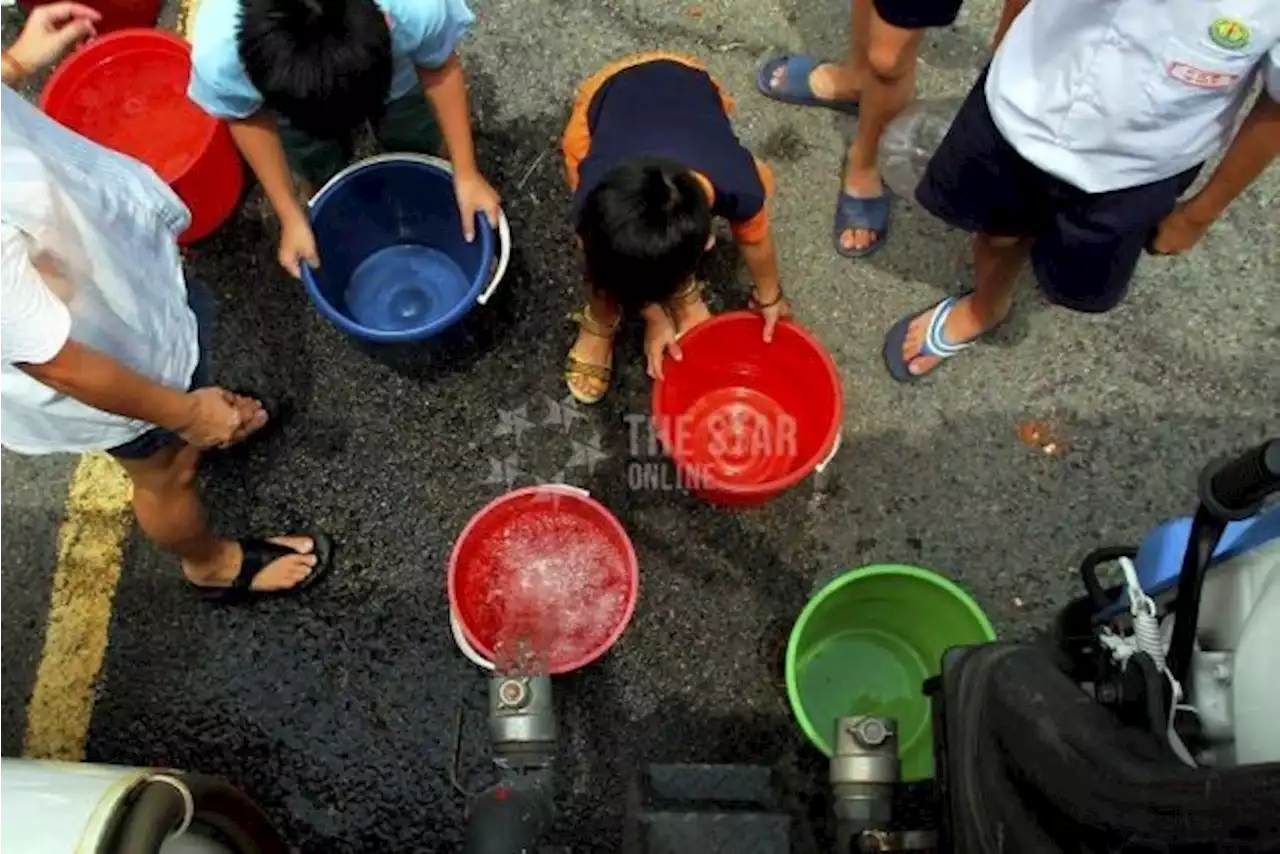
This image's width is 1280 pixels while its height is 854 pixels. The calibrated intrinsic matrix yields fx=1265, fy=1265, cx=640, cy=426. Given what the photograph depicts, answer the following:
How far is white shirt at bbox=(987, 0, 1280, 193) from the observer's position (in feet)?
5.36

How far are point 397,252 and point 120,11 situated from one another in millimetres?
775

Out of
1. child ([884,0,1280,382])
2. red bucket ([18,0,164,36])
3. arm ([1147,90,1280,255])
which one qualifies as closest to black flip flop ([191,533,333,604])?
red bucket ([18,0,164,36])

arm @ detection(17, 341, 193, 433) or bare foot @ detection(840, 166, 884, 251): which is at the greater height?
arm @ detection(17, 341, 193, 433)

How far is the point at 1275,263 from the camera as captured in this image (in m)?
2.56

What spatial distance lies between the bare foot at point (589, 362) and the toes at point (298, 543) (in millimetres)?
582

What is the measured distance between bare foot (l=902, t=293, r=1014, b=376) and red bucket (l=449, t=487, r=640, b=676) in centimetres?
69

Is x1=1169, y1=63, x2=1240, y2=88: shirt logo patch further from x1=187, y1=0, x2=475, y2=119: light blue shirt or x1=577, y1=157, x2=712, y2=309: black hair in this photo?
x1=187, y1=0, x2=475, y2=119: light blue shirt

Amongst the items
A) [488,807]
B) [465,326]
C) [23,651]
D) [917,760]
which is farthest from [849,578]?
[23,651]

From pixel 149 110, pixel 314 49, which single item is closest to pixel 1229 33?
pixel 314 49

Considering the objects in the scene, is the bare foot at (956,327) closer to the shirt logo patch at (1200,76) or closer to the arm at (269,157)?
the shirt logo patch at (1200,76)

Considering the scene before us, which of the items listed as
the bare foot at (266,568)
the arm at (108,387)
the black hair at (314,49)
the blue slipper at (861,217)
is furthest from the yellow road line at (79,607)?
the blue slipper at (861,217)

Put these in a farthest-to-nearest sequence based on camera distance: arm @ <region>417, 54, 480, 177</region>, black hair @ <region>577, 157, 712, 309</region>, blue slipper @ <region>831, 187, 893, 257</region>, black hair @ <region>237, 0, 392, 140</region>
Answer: blue slipper @ <region>831, 187, 893, 257</region>
arm @ <region>417, 54, 480, 177</region>
black hair @ <region>577, 157, 712, 309</region>
black hair @ <region>237, 0, 392, 140</region>

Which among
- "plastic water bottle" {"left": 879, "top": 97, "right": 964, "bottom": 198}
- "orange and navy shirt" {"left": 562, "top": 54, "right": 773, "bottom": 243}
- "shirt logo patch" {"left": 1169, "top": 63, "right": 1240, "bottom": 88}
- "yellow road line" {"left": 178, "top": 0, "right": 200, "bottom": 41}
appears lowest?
"plastic water bottle" {"left": 879, "top": 97, "right": 964, "bottom": 198}

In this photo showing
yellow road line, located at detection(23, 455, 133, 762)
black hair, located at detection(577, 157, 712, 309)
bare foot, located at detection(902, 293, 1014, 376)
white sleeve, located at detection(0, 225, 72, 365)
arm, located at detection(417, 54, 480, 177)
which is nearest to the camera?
white sleeve, located at detection(0, 225, 72, 365)
